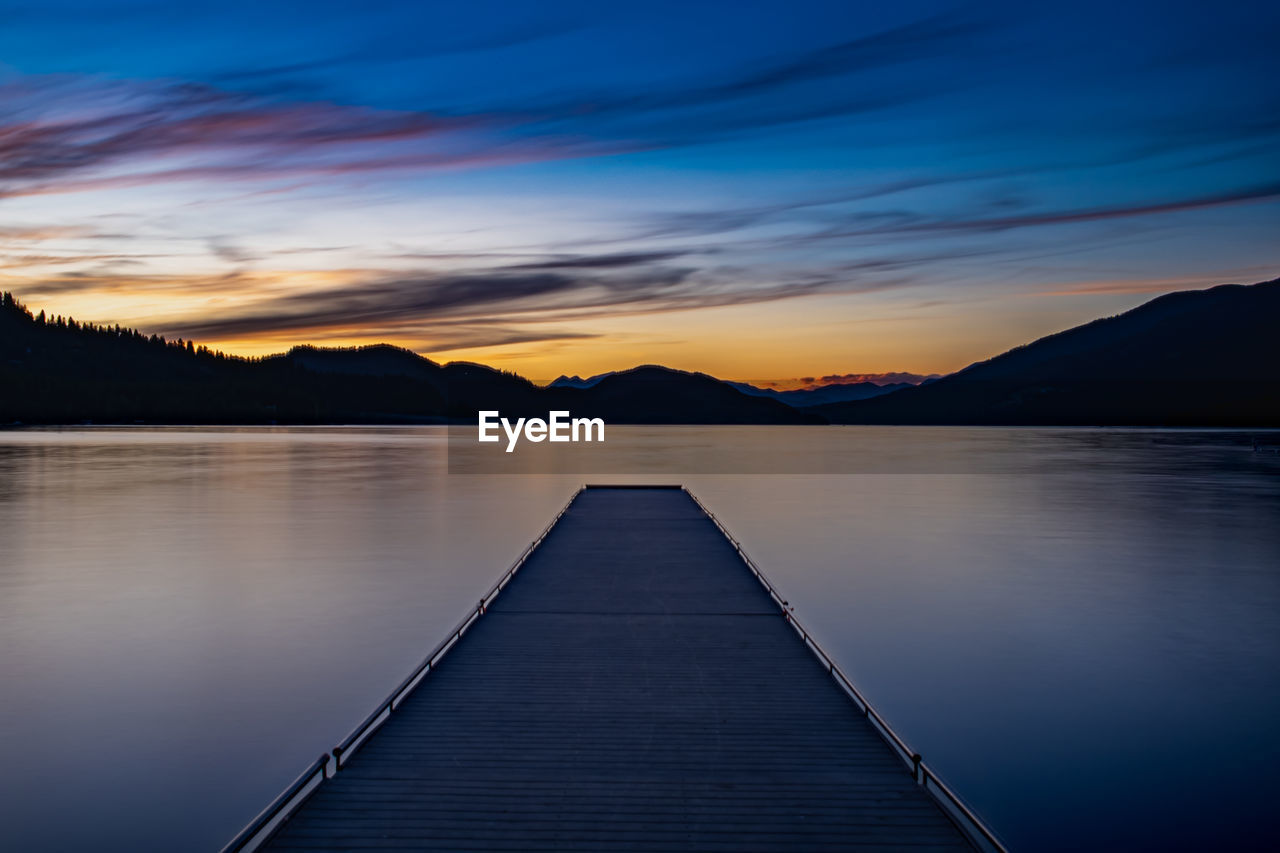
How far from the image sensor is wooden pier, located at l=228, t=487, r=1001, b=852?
7758 millimetres

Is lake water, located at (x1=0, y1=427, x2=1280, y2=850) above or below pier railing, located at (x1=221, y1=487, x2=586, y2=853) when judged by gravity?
below

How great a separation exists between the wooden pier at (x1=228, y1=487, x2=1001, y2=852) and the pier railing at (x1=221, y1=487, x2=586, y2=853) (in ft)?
0.11

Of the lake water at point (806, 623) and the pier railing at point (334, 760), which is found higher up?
the pier railing at point (334, 760)

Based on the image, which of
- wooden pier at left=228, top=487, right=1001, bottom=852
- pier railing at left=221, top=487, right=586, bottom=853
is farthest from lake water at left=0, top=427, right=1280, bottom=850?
wooden pier at left=228, top=487, right=1001, bottom=852

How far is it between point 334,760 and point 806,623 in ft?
37.5

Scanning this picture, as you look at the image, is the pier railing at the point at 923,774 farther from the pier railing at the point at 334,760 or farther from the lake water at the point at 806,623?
the pier railing at the point at 334,760

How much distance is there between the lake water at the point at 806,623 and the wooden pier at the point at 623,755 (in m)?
1.71

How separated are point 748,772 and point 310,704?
26.2 ft

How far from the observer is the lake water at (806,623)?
10.4 meters

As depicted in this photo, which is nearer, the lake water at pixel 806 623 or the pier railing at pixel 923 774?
the pier railing at pixel 923 774

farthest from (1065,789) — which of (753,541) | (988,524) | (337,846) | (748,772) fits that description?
(988,524)

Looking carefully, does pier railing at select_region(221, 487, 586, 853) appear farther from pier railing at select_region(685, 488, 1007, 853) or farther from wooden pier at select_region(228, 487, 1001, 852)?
pier railing at select_region(685, 488, 1007, 853)

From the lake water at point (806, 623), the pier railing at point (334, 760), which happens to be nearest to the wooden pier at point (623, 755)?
the pier railing at point (334, 760)

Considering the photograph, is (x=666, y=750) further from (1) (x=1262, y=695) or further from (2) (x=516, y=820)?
(1) (x=1262, y=695)
